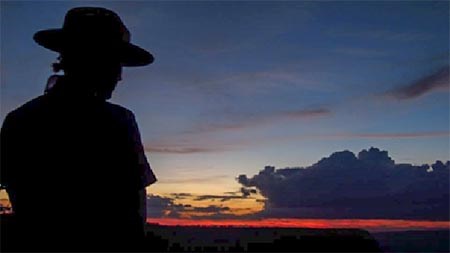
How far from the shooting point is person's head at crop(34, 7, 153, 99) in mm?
4148

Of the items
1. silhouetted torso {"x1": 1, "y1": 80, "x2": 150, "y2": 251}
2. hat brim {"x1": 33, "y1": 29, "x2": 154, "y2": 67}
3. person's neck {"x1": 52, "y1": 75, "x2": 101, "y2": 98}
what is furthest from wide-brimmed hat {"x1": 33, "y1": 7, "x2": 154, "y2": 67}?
silhouetted torso {"x1": 1, "y1": 80, "x2": 150, "y2": 251}

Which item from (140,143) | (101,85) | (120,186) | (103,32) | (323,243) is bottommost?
(323,243)

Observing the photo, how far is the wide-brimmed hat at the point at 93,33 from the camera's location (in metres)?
4.24

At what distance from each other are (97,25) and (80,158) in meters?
0.91

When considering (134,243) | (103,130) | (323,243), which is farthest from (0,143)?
(323,243)

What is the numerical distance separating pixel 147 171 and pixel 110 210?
0.43 meters

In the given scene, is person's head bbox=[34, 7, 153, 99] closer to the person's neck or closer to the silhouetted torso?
the person's neck

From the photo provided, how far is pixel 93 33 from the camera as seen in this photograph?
4.25m

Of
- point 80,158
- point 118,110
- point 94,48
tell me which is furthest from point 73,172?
point 94,48

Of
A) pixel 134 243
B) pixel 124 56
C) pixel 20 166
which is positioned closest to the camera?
pixel 134 243

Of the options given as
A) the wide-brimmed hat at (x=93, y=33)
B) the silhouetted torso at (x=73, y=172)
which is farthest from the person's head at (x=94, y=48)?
the silhouetted torso at (x=73, y=172)

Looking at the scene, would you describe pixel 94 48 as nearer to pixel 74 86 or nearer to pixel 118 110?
pixel 74 86

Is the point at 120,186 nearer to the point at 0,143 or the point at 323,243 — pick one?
the point at 0,143

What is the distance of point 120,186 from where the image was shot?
392cm
